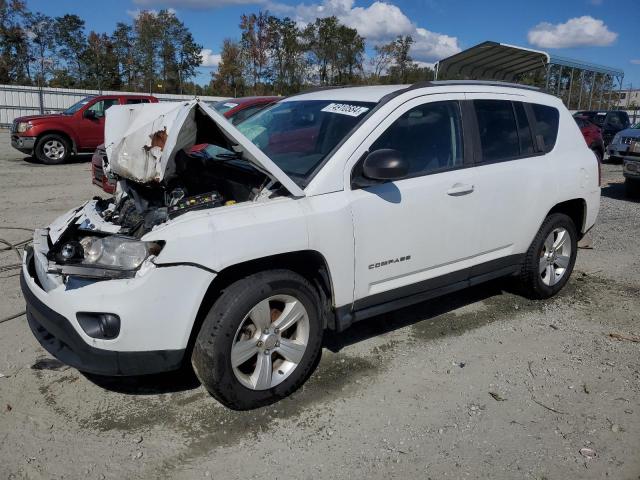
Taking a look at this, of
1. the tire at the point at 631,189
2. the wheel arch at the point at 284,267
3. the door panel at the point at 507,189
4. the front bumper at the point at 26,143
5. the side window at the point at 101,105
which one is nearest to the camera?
the wheel arch at the point at 284,267

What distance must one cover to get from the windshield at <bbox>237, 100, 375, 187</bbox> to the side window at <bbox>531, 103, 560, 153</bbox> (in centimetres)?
186

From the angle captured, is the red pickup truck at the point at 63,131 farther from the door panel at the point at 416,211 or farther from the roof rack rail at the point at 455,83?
the door panel at the point at 416,211

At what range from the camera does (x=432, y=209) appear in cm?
368

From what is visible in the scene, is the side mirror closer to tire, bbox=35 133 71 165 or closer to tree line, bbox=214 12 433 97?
tire, bbox=35 133 71 165

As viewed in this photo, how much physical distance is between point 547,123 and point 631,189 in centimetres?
803

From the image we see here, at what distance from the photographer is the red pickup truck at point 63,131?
13.6 metres

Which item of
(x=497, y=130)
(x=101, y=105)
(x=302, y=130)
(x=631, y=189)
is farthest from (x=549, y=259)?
(x=101, y=105)

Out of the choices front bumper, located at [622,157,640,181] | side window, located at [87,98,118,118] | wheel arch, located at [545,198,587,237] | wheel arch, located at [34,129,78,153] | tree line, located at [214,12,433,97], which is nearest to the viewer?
wheel arch, located at [545,198,587,237]

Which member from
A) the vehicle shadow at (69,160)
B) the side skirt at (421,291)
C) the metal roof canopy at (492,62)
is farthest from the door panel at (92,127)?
the side skirt at (421,291)

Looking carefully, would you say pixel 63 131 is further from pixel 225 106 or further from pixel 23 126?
pixel 225 106

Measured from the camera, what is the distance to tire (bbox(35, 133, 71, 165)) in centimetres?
1374

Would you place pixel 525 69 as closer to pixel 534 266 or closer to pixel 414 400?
pixel 534 266


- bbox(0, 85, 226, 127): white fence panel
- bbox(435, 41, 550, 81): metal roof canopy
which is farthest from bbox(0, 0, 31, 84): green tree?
bbox(435, 41, 550, 81): metal roof canopy

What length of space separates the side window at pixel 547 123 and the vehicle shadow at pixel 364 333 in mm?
1497
